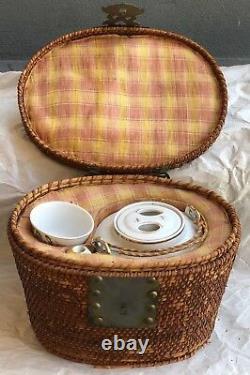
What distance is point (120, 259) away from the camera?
757 millimetres

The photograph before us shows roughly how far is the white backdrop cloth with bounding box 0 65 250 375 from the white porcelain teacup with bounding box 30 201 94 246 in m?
0.08

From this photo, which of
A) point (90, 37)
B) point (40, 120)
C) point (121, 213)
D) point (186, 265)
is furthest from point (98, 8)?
point (186, 265)

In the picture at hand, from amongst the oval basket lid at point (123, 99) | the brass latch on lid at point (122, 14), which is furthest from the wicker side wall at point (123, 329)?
the brass latch on lid at point (122, 14)

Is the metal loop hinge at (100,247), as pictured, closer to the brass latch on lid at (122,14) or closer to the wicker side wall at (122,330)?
the wicker side wall at (122,330)

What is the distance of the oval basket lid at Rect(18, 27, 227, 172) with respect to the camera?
3.06ft

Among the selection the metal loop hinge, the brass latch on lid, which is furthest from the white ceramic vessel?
the brass latch on lid

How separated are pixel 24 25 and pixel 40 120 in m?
0.41

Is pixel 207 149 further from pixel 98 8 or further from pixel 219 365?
pixel 98 8

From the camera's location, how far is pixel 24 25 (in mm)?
1272

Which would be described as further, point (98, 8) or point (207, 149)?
point (98, 8)

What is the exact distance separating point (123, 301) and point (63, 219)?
0.54ft

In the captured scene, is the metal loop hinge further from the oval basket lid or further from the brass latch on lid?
the brass latch on lid

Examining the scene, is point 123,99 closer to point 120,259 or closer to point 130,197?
point 130,197

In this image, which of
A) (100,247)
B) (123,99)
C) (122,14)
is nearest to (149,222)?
(100,247)
